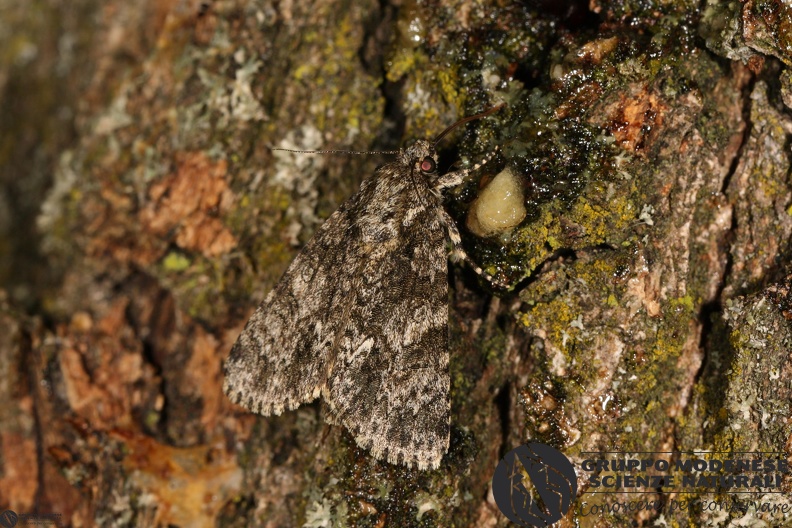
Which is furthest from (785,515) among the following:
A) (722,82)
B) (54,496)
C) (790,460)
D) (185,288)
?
(54,496)

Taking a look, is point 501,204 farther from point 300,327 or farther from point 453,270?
point 300,327

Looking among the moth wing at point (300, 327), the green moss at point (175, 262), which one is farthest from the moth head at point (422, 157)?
the green moss at point (175, 262)

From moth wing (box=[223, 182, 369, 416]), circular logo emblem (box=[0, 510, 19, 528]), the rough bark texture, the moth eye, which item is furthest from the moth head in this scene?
circular logo emblem (box=[0, 510, 19, 528])

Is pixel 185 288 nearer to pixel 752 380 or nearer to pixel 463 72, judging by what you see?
pixel 463 72

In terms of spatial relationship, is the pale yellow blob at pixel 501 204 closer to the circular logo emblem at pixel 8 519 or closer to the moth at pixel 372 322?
the moth at pixel 372 322

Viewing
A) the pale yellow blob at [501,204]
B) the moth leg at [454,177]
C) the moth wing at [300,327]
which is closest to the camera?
the pale yellow blob at [501,204]

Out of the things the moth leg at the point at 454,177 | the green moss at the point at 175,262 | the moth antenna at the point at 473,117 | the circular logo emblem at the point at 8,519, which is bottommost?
the circular logo emblem at the point at 8,519

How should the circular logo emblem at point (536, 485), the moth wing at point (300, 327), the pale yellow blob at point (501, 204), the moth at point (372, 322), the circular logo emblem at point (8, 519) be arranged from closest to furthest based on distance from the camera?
1. the circular logo emblem at point (536, 485)
2. the pale yellow blob at point (501, 204)
3. the moth at point (372, 322)
4. the moth wing at point (300, 327)
5. the circular logo emblem at point (8, 519)
